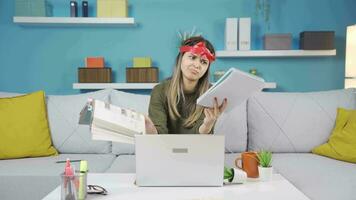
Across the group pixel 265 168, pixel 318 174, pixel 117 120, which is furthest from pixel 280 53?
pixel 117 120

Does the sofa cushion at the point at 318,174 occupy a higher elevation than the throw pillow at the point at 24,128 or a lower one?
lower

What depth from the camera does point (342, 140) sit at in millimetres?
2178

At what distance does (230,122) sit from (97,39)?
1451mm

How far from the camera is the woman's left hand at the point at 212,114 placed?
1197 mm

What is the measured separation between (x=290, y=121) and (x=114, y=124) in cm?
169

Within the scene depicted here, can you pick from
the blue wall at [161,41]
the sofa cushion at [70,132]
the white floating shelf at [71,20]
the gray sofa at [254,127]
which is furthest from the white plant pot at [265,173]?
the white floating shelf at [71,20]

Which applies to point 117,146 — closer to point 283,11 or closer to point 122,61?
point 122,61

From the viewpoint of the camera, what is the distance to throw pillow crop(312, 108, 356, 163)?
2109mm

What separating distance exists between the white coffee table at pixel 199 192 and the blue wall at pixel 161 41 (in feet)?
6.48

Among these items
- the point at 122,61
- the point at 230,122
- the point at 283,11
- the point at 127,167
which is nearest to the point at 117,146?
the point at 127,167

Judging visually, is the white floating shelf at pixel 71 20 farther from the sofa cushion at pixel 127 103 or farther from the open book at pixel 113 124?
the open book at pixel 113 124

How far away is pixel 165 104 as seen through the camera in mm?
1781

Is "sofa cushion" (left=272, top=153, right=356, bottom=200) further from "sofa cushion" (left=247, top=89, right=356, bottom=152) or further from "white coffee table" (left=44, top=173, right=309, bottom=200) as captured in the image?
"white coffee table" (left=44, top=173, right=309, bottom=200)

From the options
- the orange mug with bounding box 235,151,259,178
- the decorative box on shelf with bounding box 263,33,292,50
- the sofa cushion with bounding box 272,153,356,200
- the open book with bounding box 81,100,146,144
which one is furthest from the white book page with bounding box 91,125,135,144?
the decorative box on shelf with bounding box 263,33,292,50
